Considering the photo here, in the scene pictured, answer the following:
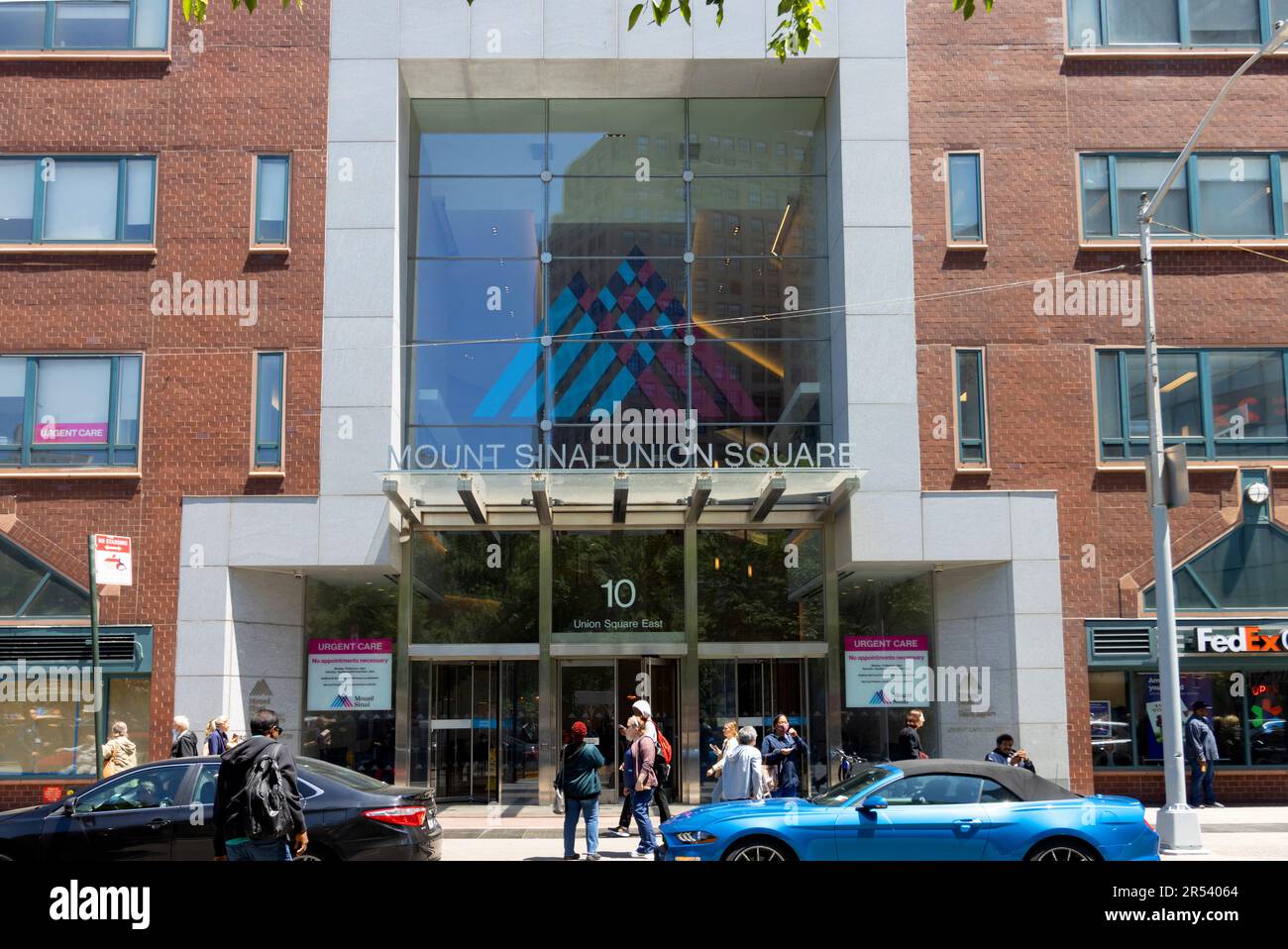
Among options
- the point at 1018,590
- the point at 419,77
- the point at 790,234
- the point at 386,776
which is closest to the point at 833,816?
the point at 1018,590

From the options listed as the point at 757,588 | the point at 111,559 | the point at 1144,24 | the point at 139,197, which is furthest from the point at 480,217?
the point at 1144,24

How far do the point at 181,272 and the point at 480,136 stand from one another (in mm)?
5945

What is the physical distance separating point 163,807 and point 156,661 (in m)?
8.77

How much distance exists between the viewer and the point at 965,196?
66.8 ft

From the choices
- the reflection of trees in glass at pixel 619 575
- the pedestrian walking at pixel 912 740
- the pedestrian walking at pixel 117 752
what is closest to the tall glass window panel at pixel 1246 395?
the pedestrian walking at pixel 912 740

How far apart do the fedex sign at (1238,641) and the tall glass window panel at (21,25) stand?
2147 cm

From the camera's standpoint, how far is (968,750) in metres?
19.8

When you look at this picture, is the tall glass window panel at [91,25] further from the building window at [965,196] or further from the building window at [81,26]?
the building window at [965,196]

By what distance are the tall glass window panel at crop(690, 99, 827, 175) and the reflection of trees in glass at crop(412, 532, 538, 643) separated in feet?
25.2

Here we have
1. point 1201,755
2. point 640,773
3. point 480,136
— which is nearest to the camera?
point 640,773

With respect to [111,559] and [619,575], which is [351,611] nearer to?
[619,575]

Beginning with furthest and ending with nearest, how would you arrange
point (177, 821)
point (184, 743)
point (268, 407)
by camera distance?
point (268, 407) → point (184, 743) → point (177, 821)

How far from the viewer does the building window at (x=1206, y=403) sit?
19.9m
